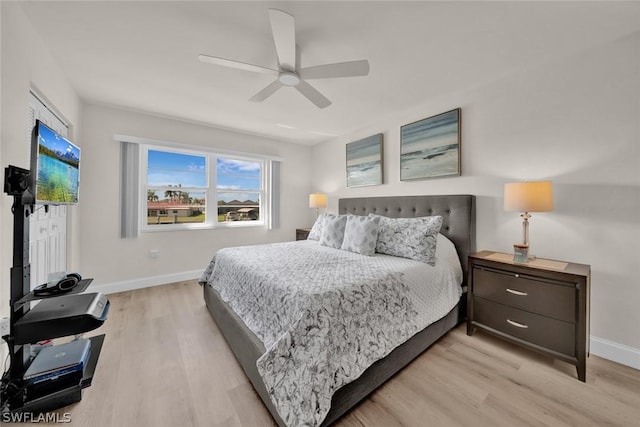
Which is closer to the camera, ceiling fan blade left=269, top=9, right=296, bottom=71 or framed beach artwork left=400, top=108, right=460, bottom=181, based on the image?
ceiling fan blade left=269, top=9, right=296, bottom=71

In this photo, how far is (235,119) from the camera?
3572mm

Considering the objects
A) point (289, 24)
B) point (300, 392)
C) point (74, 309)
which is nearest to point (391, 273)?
point (300, 392)

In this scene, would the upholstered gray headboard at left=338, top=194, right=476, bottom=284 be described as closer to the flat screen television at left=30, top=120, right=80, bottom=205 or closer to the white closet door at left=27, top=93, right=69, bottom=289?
the flat screen television at left=30, top=120, right=80, bottom=205

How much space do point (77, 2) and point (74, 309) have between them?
1.94 metres

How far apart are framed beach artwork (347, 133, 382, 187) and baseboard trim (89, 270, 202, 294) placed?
2.96 meters

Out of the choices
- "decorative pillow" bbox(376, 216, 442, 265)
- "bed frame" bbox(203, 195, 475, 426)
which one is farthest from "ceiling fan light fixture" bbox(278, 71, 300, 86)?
"bed frame" bbox(203, 195, 475, 426)

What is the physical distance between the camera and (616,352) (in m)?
1.84

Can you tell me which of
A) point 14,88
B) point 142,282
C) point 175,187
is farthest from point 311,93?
point 142,282

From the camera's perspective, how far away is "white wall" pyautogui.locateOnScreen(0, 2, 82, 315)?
57.2 inches

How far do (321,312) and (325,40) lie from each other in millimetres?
1958

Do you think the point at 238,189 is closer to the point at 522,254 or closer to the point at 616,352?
the point at 522,254

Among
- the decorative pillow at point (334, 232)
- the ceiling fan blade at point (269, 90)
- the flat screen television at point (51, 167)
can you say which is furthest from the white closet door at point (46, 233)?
the decorative pillow at point (334, 232)

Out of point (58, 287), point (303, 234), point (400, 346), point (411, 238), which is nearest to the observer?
point (58, 287)

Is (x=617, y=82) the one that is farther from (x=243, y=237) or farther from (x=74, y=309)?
(x=243, y=237)
